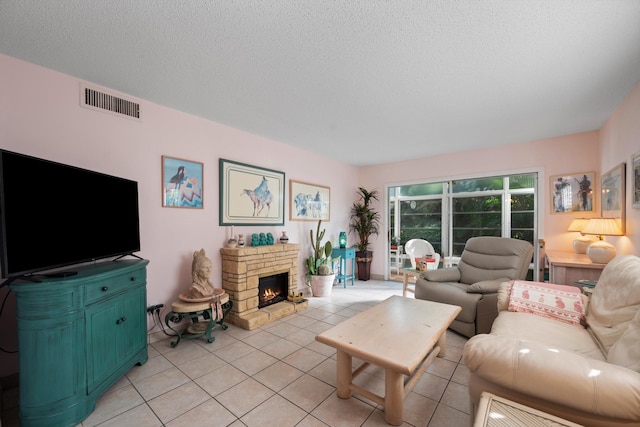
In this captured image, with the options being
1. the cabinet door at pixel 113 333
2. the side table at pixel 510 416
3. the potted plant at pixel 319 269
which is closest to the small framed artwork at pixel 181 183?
the cabinet door at pixel 113 333

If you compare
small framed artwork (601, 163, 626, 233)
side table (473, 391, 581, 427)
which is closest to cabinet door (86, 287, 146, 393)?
side table (473, 391, 581, 427)

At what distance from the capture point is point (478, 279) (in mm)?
3088

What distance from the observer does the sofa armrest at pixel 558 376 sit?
3.19 ft

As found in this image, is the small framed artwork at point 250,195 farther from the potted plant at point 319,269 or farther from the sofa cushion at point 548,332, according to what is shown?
the sofa cushion at point 548,332

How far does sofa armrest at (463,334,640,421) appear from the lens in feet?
3.19

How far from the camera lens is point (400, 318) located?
210 cm

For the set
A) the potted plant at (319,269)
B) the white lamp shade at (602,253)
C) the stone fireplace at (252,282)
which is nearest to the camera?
the white lamp shade at (602,253)

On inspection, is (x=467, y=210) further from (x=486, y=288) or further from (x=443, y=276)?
(x=486, y=288)

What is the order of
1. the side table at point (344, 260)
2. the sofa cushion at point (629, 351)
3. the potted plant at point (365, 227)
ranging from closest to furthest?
the sofa cushion at point (629, 351)
the side table at point (344, 260)
the potted plant at point (365, 227)

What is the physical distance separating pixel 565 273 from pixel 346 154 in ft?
10.9

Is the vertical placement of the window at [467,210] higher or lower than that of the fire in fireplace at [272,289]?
higher

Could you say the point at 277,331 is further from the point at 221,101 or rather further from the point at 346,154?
the point at 346,154

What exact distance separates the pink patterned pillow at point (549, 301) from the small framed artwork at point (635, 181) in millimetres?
940

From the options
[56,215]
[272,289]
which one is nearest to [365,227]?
[272,289]
